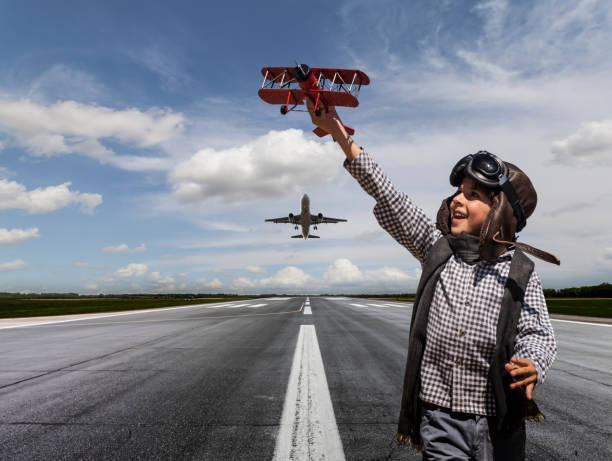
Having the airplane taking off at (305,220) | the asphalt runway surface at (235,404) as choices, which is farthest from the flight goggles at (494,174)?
the airplane taking off at (305,220)

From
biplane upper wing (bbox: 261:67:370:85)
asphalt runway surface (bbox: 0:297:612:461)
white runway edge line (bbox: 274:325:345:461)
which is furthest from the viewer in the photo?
biplane upper wing (bbox: 261:67:370:85)

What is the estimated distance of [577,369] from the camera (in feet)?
21.8

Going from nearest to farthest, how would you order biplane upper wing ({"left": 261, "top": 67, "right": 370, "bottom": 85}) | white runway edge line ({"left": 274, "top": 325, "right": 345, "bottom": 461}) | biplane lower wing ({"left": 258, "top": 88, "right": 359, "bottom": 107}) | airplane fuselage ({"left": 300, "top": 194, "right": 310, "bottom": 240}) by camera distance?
1. white runway edge line ({"left": 274, "top": 325, "right": 345, "bottom": 461})
2. biplane lower wing ({"left": 258, "top": 88, "right": 359, "bottom": 107})
3. biplane upper wing ({"left": 261, "top": 67, "right": 370, "bottom": 85})
4. airplane fuselage ({"left": 300, "top": 194, "right": 310, "bottom": 240})

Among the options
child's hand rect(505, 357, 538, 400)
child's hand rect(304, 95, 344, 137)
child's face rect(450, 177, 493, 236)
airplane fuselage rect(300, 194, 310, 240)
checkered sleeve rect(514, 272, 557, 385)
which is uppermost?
airplane fuselage rect(300, 194, 310, 240)

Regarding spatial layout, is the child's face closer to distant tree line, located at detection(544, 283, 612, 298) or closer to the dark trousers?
the dark trousers

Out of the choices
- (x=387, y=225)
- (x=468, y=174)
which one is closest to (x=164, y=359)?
(x=387, y=225)

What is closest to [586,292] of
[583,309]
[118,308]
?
[583,309]

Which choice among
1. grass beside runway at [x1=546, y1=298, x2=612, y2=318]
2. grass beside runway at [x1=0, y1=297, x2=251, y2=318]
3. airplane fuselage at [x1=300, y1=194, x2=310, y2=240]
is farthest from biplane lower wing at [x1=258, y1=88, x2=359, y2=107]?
airplane fuselage at [x1=300, y1=194, x2=310, y2=240]

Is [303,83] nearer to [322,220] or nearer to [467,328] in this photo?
[467,328]

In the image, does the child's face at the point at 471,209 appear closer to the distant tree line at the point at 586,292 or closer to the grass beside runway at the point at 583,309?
the grass beside runway at the point at 583,309

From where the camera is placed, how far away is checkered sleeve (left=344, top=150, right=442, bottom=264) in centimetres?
219

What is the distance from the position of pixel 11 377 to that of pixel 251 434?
481 cm

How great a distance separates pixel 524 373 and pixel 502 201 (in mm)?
898

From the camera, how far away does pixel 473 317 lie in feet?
6.60
